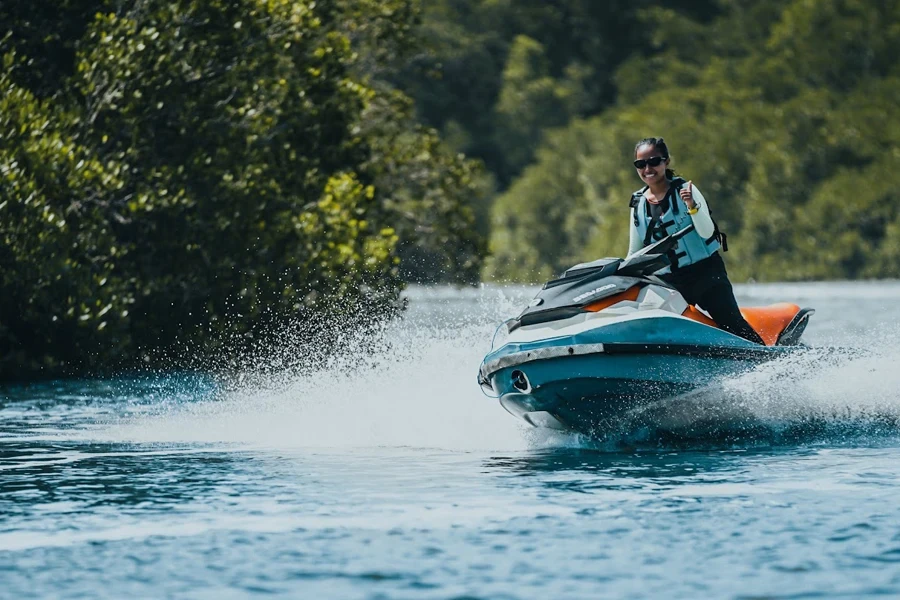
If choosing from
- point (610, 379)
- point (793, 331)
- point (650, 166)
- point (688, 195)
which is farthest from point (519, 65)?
point (610, 379)

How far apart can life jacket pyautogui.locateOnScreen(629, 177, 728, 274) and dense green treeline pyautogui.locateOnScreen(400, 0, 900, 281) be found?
38.3 meters

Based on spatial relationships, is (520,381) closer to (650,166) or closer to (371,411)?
(650,166)

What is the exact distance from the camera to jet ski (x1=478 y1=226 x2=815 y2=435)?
9.42 metres

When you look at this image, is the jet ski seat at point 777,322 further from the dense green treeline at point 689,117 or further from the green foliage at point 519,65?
the green foliage at point 519,65

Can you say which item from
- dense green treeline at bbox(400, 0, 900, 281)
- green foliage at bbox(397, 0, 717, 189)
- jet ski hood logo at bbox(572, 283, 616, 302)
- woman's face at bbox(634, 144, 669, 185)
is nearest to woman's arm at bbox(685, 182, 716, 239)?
woman's face at bbox(634, 144, 669, 185)

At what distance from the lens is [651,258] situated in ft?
31.5

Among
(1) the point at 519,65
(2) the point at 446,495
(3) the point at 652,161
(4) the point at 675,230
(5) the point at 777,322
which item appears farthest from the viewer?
(1) the point at 519,65

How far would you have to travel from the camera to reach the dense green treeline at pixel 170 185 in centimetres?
1667

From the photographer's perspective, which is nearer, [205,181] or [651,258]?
[651,258]

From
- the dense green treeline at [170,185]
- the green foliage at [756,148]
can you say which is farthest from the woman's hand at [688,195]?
the green foliage at [756,148]

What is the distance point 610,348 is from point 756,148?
44.3 metres

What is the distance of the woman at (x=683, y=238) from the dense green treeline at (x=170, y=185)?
7904mm

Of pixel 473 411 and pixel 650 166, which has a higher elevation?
pixel 650 166

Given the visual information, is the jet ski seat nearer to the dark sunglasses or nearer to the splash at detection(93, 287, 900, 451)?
the splash at detection(93, 287, 900, 451)
